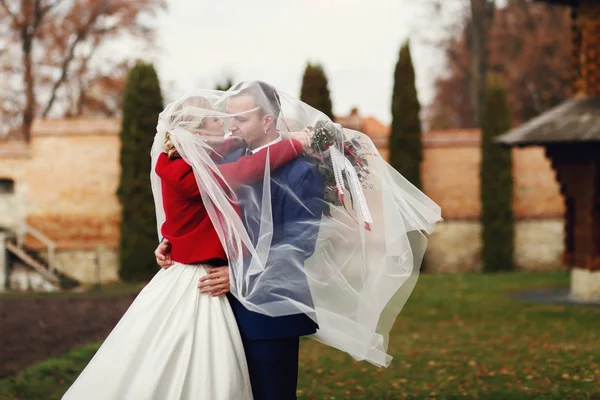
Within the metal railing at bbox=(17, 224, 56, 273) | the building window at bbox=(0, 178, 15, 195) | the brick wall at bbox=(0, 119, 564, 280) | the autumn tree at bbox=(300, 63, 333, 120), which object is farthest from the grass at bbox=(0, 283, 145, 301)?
the autumn tree at bbox=(300, 63, 333, 120)

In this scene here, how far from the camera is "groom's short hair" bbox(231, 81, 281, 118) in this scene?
3.63 meters

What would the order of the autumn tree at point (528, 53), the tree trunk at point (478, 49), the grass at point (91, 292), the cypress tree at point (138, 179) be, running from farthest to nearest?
the autumn tree at point (528, 53) < the tree trunk at point (478, 49) < the cypress tree at point (138, 179) < the grass at point (91, 292)

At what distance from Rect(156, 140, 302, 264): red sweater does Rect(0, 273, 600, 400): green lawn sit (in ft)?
10.5

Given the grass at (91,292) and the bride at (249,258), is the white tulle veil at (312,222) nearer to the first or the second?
the bride at (249,258)

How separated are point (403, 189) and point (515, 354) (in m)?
5.07

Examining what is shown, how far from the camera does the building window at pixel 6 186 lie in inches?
754

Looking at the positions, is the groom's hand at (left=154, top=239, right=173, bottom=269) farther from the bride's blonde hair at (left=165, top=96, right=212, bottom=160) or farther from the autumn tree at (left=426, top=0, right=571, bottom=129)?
the autumn tree at (left=426, top=0, right=571, bottom=129)

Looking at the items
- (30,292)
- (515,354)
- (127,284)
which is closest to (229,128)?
(515,354)

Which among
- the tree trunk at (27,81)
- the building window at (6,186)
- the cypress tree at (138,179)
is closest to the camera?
the cypress tree at (138,179)

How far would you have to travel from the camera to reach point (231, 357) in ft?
11.3

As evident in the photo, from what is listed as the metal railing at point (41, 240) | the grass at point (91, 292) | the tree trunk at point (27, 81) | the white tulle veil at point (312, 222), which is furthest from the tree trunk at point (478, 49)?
the white tulle veil at point (312, 222)

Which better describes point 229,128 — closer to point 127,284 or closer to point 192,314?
point 192,314

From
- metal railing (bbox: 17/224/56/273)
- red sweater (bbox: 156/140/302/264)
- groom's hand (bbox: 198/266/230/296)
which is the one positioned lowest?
metal railing (bbox: 17/224/56/273)

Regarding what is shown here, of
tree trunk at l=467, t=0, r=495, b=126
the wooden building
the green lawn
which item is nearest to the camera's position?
the green lawn
